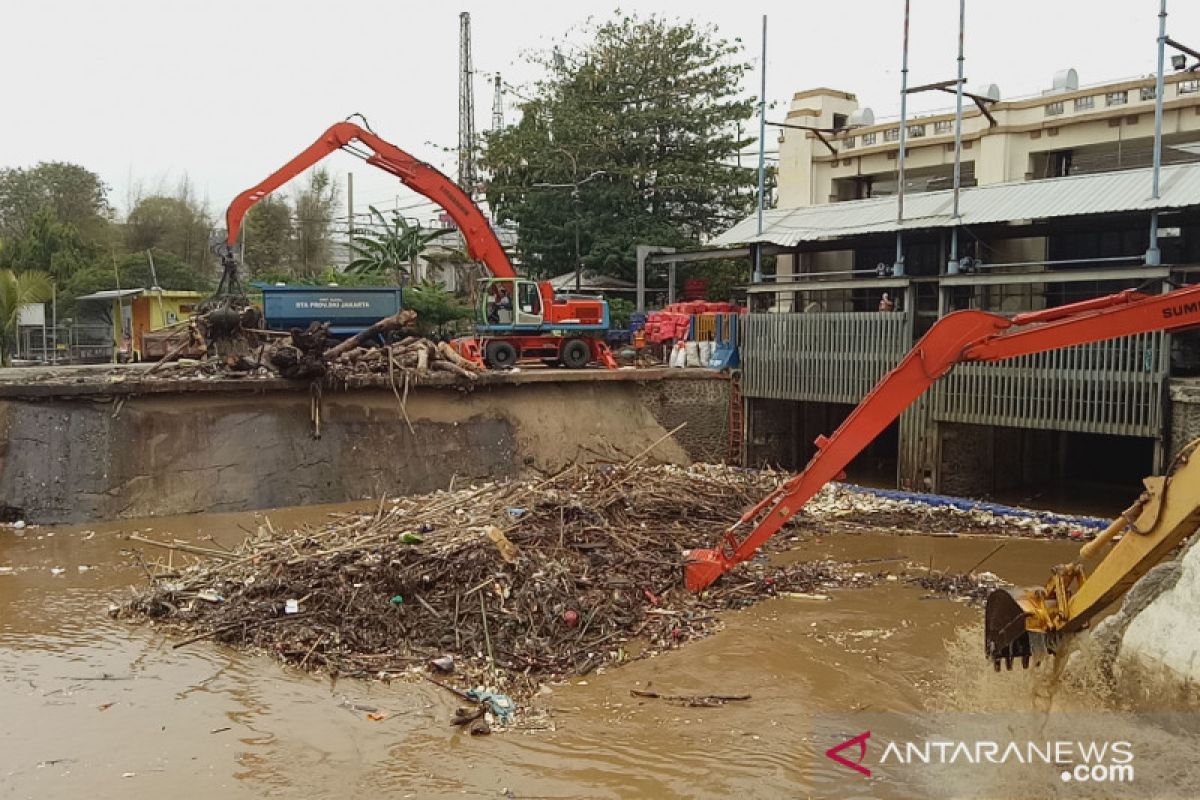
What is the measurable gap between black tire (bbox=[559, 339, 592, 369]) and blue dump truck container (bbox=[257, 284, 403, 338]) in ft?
11.9

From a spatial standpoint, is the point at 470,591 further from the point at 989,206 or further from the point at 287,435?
the point at 989,206

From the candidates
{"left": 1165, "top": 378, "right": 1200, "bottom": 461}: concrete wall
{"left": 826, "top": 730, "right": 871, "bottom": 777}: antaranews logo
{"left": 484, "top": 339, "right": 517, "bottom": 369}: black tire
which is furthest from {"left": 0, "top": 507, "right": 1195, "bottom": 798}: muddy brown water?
{"left": 484, "top": 339, "right": 517, "bottom": 369}: black tire

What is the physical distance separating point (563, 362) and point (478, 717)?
13.2 m

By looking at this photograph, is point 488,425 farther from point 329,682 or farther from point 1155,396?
point 1155,396

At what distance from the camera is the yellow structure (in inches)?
1118

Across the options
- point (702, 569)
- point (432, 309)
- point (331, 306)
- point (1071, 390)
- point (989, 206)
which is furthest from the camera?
point (432, 309)

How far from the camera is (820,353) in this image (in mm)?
17297

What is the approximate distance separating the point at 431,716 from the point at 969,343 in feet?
16.1

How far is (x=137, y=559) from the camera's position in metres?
11.4

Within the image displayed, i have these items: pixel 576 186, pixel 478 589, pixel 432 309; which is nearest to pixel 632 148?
pixel 576 186

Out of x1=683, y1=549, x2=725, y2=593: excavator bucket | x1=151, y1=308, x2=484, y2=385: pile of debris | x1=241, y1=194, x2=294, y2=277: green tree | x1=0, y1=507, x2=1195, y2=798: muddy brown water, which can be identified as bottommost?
x1=0, y1=507, x2=1195, y2=798: muddy brown water

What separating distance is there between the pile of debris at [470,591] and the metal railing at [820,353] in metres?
6.54

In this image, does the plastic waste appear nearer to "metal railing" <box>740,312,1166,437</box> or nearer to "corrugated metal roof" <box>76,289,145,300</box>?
"metal railing" <box>740,312,1166,437</box>

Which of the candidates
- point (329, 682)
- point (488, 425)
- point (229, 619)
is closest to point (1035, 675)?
point (329, 682)
